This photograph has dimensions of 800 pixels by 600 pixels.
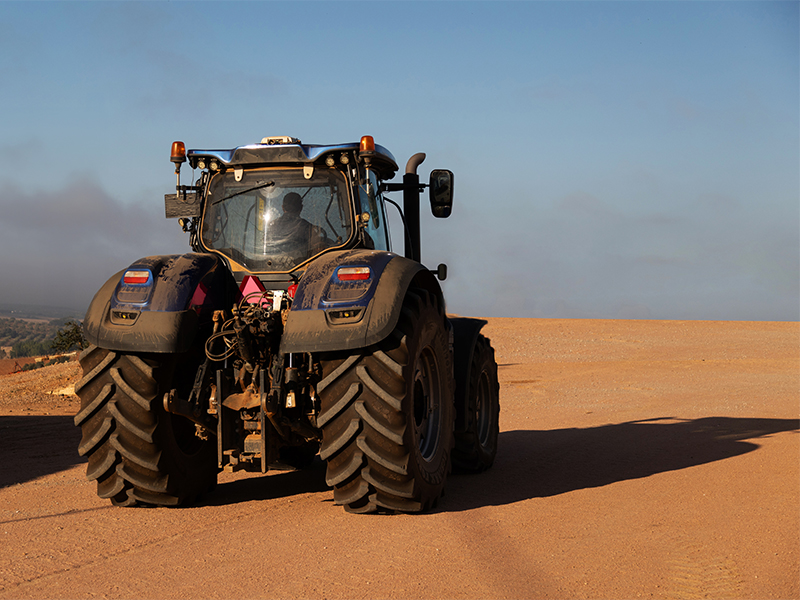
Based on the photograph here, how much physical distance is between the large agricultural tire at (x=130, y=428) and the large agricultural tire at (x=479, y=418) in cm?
296

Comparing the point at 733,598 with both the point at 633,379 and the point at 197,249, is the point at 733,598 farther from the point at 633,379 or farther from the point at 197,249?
the point at 633,379

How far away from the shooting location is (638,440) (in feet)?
35.6

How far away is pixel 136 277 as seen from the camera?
20.6 feet

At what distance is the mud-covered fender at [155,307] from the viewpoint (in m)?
6.02

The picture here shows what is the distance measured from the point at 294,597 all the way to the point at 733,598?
2.31 meters

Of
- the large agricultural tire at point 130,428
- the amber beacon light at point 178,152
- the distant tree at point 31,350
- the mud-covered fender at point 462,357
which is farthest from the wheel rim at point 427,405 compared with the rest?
the distant tree at point 31,350

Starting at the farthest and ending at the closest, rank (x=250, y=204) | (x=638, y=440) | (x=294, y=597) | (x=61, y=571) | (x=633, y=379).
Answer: (x=633, y=379) < (x=638, y=440) < (x=250, y=204) < (x=61, y=571) < (x=294, y=597)

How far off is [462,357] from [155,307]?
3.30 meters

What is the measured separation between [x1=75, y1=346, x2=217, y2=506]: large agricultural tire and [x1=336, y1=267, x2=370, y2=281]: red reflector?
1.49m

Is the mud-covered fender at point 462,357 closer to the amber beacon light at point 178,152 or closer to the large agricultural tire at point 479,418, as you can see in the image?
the large agricultural tire at point 479,418

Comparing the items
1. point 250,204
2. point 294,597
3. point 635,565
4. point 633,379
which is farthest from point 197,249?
point 633,379

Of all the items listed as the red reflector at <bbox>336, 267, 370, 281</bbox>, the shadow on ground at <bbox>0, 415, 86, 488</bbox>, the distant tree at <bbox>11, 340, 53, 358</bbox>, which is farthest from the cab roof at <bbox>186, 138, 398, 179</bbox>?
the distant tree at <bbox>11, 340, 53, 358</bbox>

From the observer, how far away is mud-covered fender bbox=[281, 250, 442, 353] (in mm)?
5738

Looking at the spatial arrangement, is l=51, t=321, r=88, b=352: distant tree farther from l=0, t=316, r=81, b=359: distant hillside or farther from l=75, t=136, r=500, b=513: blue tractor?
l=75, t=136, r=500, b=513: blue tractor
